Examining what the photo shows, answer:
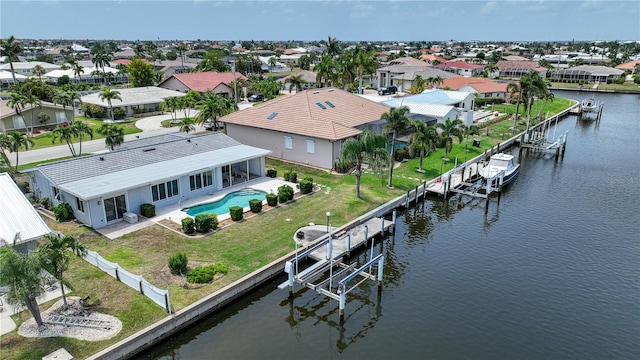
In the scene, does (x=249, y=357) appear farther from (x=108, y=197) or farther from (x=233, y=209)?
(x=108, y=197)

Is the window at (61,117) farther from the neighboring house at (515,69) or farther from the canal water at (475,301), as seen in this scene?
the neighboring house at (515,69)

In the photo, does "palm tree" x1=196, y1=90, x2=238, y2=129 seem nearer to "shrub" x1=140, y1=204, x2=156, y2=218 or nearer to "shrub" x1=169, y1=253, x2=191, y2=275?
"shrub" x1=140, y1=204, x2=156, y2=218

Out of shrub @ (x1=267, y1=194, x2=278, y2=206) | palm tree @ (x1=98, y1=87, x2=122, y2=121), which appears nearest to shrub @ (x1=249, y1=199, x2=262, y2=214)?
shrub @ (x1=267, y1=194, x2=278, y2=206)

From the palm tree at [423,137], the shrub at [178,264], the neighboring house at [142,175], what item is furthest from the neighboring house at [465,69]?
the shrub at [178,264]

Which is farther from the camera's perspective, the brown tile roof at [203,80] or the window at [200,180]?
the brown tile roof at [203,80]

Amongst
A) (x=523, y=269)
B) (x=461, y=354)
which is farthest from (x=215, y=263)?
(x=523, y=269)
